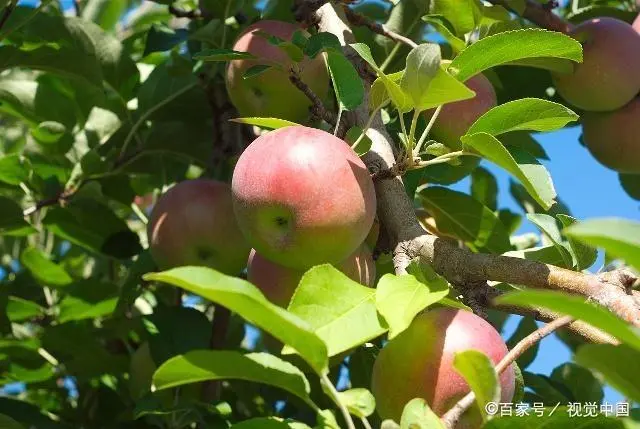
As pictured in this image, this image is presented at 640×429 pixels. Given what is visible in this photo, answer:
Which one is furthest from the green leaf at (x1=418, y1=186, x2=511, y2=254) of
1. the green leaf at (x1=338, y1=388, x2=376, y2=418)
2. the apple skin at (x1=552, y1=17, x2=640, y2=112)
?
the green leaf at (x1=338, y1=388, x2=376, y2=418)

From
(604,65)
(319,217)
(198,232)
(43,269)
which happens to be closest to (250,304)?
(319,217)

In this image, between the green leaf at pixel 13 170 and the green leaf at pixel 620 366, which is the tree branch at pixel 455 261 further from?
the green leaf at pixel 13 170

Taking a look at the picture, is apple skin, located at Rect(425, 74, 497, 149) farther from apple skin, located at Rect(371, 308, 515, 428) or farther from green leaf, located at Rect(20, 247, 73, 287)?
green leaf, located at Rect(20, 247, 73, 287)

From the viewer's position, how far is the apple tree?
807 millimetres

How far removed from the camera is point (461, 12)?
133 cm

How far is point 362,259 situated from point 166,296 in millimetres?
845

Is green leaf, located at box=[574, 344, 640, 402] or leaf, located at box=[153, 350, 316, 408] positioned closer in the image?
green leaf, located at box=[574, 344, 640, 402]

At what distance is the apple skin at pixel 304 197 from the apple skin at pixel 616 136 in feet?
2.54

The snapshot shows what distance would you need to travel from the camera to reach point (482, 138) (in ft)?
3.17

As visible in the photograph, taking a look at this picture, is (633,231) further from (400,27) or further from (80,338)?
(80,338)

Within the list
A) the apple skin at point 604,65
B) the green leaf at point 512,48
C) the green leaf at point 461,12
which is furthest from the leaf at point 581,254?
the apple skin at point 604,65

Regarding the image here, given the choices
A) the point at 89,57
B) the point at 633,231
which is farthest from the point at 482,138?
the point at 89,57

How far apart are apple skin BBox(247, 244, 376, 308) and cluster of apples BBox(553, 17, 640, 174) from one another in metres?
0.63

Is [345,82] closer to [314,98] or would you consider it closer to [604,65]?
[314,98]
